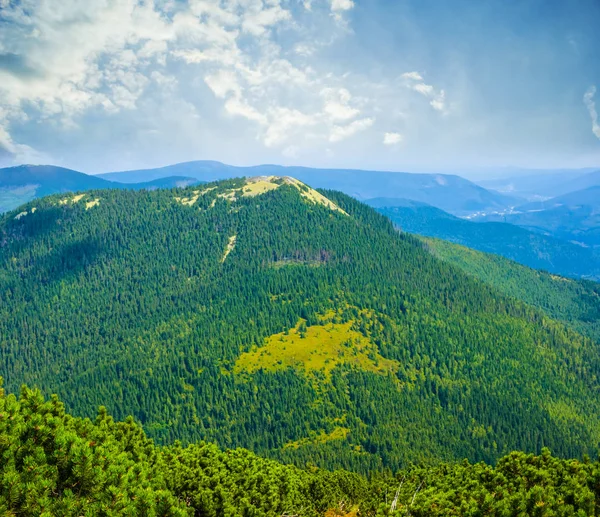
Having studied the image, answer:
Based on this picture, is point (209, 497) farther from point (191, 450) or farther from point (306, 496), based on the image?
point (306, 496)

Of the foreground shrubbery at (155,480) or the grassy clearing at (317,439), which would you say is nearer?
the foreground shrubbery at (155,480)

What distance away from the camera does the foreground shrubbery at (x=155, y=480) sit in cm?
2559

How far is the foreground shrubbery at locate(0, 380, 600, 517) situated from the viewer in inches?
1008

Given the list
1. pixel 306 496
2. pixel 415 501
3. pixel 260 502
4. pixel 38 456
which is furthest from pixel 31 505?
pixel 306 496

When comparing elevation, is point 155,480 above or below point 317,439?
above

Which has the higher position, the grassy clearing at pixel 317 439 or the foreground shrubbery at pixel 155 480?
the foreground shrubbery at pixel 155 480

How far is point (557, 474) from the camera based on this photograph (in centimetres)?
3891

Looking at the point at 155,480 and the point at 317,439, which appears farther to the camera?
the point at 317,439

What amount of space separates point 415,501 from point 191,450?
2394 cm

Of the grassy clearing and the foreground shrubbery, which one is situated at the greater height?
the foreground shrubbery

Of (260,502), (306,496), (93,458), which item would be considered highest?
(93,458)

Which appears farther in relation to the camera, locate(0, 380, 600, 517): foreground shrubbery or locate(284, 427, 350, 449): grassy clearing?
locate(284, 427, 350, 449): grassy clearing

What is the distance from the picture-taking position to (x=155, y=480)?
3347cm

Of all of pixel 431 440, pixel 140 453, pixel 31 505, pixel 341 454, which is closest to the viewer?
pixel 31 505
